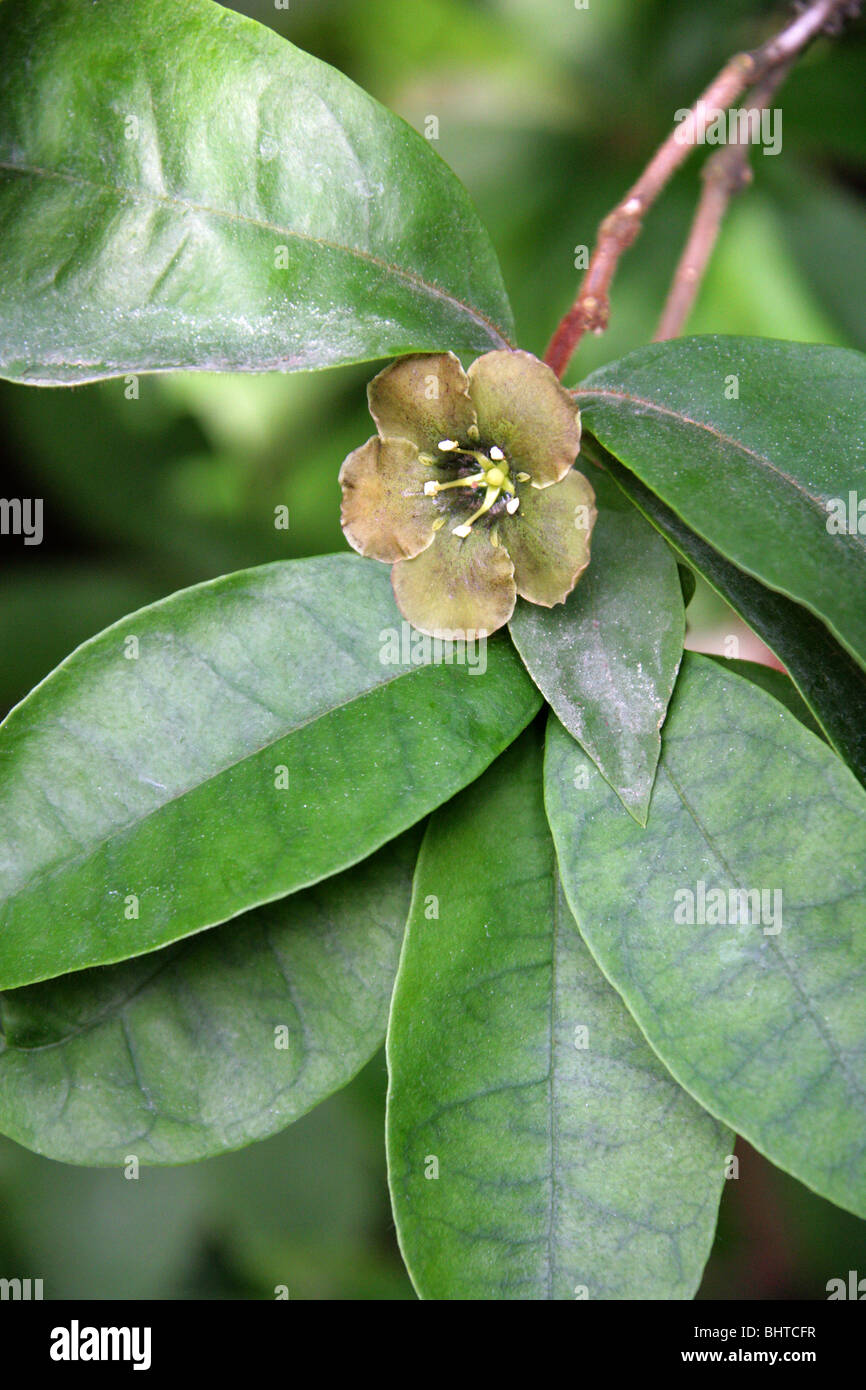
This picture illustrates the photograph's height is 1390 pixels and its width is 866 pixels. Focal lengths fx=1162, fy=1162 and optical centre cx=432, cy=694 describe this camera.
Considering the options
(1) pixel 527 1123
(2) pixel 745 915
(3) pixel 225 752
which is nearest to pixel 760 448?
(2) pixel 745 915

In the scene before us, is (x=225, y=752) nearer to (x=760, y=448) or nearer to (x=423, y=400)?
(x=423, y=400)

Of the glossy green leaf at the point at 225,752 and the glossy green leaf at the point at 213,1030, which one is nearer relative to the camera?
the glossy green leaf at the point at 225,752

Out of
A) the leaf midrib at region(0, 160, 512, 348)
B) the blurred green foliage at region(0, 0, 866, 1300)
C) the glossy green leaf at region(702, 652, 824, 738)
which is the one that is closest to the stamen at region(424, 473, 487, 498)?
the leaf midrib at region(0, 160, 512, 348)

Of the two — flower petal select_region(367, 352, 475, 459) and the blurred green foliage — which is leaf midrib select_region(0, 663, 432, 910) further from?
the blurred green foliage

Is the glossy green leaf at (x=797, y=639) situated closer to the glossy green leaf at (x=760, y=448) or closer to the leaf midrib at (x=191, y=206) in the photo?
the glossy green leaf at (x=760, y=448)

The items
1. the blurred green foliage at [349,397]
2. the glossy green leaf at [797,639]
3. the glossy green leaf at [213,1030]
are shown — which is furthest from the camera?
the blurred green foliage at [349,397]

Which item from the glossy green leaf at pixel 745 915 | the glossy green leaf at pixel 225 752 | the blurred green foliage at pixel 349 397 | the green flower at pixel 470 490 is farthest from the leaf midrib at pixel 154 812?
the blurred green foliage at pixel 349 397
